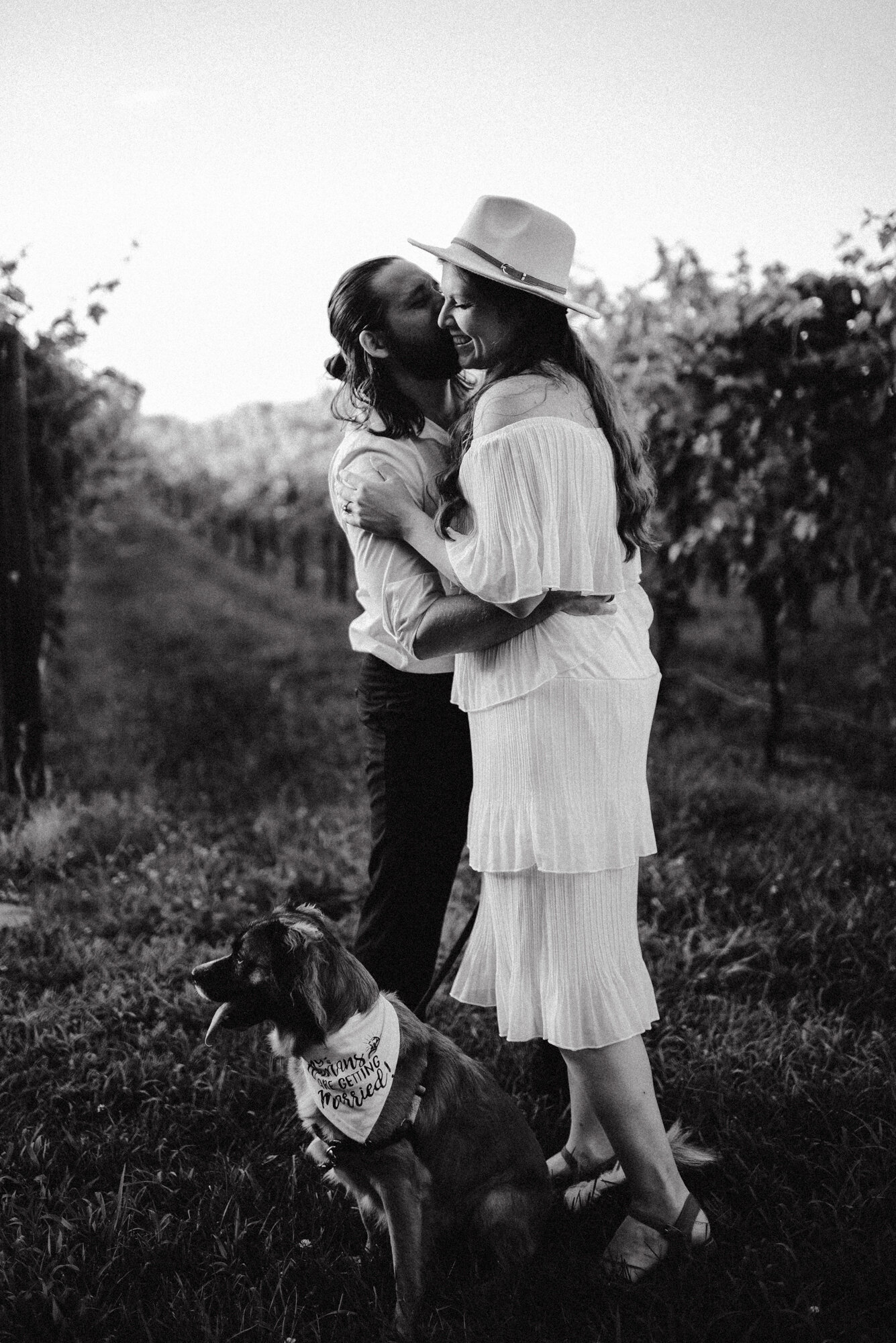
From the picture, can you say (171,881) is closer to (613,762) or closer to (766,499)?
(613,762)

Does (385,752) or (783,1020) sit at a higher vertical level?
(385,752)

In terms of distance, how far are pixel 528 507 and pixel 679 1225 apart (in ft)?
6.14

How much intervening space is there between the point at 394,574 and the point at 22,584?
175 inches

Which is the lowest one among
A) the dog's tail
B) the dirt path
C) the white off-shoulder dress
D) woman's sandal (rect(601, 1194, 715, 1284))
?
woman's sandal (rect(601, 1194, 715, 1284))

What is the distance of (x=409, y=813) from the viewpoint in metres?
2.90

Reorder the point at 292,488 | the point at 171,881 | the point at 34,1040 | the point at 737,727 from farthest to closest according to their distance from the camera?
the point at 292,488, the point at 737,727, the point at 171,881, the point at 34,1040

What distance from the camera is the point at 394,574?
8.34ft

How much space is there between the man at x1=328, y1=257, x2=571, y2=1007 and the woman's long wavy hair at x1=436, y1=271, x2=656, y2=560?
7.3 inches

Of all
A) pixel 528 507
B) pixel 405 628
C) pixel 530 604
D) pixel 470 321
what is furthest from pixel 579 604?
pixel 470 321

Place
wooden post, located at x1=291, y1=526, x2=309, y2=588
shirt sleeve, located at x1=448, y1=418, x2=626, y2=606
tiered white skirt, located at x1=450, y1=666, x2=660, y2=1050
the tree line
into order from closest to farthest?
shirt sleeve, located at x1=448, y1=418, x2=626, y2=606
tiered white skirt, located at x1=450, y1=666, x2=660, y2=1050
the tree line
wooden post, located at x1=291, y1=526, x2=309, y2=588

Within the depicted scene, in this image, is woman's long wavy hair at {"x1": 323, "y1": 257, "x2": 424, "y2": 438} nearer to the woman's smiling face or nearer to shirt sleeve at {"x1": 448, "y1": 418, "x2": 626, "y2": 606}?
the woman's smiling face

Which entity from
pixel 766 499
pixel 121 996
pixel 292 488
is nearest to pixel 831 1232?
pixel 121 996

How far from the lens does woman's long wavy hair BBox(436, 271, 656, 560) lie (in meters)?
2.33

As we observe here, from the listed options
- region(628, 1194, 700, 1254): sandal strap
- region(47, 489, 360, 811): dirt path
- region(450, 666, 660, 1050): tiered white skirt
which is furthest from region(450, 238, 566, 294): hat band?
region(47, 489, 360, 811): dirt path
